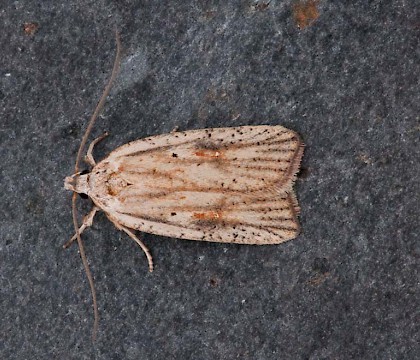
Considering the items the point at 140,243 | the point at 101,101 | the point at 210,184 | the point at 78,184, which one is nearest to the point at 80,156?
the point at 78,184

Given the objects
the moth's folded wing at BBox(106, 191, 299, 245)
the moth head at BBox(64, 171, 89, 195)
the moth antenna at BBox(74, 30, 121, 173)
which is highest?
the moth antenna at BBox(74, 30, 121, 173)

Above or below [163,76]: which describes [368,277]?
below

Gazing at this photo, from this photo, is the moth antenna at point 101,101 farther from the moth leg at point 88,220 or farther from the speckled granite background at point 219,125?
the moth leg at point 88,220

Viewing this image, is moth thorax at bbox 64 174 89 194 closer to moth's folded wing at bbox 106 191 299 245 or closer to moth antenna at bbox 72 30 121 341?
moth antenna at bbox 72 30 121 341

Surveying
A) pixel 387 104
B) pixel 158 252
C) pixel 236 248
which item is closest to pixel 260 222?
pixel 236 248

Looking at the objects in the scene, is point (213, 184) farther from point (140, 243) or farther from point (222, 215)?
point (140, 243)

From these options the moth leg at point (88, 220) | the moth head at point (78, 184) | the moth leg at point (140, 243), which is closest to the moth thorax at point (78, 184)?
the moth head at point (78, 184)

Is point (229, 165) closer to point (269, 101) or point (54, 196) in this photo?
point (269, 101)

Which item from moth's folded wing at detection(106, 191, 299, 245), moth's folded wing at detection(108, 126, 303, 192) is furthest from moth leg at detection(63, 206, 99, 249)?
moth's folded wing at detection(108, 126, 303, 192)
